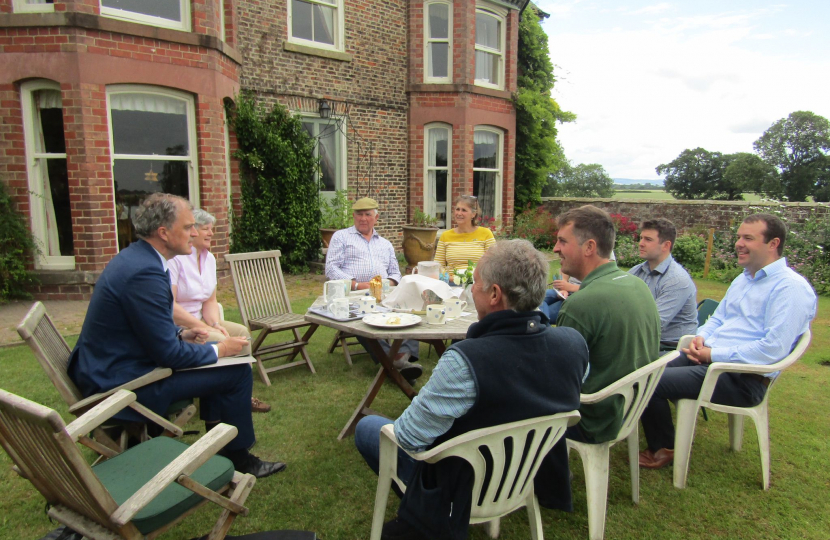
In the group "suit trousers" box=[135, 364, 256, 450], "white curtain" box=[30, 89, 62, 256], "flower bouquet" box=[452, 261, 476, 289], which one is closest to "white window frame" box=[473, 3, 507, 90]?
→ "white curtain" box=[30, 89, 62, 256]

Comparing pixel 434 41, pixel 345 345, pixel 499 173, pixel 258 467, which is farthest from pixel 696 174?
pixel 258 467

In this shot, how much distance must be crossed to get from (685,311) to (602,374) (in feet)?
5.39

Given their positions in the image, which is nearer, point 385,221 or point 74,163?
point 74,163

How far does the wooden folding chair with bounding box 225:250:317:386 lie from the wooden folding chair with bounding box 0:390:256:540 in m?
2.19

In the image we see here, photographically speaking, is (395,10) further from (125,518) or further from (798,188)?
(798,188)

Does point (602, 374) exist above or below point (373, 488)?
above

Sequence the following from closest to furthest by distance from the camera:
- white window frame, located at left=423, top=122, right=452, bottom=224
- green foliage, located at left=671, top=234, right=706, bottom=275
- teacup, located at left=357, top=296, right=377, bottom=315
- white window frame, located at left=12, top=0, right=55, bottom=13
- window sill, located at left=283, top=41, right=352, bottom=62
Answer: teacup, located at left=357, top=296, right=377, bottom=315, white window frame, located at left=12, top=0, right=55, bottom=13, window sill, located at left=283, top=41, right=352, bottom=62, green foliage, located at left=671, top=234, right=706, bottom=275, white window frame, located at left=423, top=122, right=452, bottom=224

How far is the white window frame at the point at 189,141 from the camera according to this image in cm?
721

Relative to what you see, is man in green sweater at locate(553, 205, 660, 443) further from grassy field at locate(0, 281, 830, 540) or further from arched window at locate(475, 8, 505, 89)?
arched window at locate(475, 8, 505, 89)

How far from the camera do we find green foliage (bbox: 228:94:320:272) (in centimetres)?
912

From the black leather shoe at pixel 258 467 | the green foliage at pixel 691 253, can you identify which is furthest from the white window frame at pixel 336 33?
the black leather shoe at pixel 258 467

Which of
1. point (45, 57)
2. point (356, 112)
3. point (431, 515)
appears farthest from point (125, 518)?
point (356, 112)

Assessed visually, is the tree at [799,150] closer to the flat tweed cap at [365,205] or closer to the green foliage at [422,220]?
the green foliage at [422,220]

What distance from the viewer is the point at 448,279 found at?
4254mm
